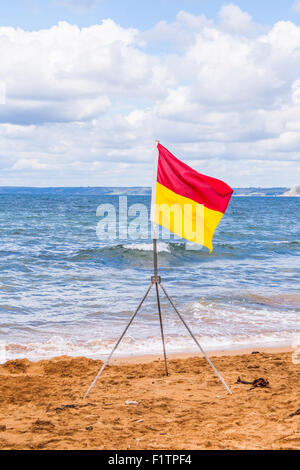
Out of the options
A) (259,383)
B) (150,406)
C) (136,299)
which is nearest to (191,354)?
(259,383)

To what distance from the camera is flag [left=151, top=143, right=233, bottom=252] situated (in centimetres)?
558

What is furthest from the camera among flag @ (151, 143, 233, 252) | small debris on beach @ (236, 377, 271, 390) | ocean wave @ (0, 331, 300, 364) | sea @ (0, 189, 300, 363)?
sea @ (0, 189, 300, 363)

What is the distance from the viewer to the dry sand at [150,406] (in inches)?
171

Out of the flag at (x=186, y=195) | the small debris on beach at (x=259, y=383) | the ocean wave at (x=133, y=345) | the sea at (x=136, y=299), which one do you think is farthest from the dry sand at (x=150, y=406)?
the flag at (x=186, y=195)

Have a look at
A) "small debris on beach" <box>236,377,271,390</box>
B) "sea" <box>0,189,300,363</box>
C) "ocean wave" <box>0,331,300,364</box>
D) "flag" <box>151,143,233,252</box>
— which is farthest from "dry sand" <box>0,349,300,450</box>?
"flag" <box>151,143,233,252</box>

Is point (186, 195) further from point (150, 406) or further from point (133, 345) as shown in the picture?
point (133, 345)

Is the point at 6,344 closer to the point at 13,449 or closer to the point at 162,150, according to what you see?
the point at 13,449

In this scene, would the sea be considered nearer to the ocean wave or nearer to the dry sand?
the ocean wave

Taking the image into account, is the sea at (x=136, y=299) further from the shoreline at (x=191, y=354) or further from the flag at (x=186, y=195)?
the flag at (x=186, y=195)

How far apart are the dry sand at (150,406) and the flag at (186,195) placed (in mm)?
2041

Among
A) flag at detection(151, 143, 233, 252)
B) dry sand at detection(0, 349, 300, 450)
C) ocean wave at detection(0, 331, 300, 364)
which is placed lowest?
ocean wave at detection(0, 331, 300, 364)

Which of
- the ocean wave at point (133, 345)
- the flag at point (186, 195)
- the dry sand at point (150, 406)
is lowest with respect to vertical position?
the ocean wave at point (133, 345)

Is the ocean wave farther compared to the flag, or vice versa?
the ocean wave

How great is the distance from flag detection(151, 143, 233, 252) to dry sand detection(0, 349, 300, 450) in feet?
6.70
